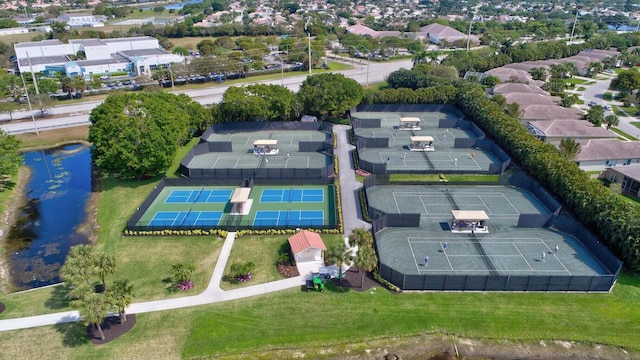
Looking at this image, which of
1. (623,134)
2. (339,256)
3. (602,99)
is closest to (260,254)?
(339,256)

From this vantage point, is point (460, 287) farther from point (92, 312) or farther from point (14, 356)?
point (14, 356)

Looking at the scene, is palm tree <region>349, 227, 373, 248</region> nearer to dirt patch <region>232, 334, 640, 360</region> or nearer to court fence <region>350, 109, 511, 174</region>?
dirt patch <region>232, 334, 640, 360</region>

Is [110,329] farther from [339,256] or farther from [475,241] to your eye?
[475,241]

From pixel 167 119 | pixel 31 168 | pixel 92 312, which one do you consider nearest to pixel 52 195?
pixel 31 168

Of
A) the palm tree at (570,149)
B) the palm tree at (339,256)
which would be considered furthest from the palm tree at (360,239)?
the palm tree at (570,149)

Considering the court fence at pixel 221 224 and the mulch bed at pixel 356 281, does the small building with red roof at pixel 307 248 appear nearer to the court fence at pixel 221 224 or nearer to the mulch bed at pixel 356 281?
the mulch bed at pixel 356 281

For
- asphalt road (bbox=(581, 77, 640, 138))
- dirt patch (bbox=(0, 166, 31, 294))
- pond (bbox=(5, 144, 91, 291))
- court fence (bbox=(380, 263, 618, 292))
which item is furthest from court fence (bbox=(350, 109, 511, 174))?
dirt patch (bbox=(0, 166, 31, 294))
